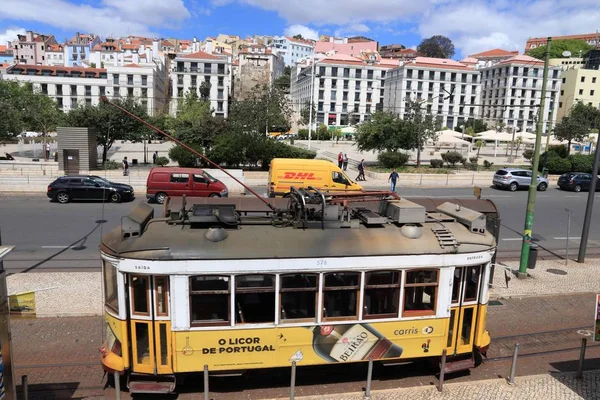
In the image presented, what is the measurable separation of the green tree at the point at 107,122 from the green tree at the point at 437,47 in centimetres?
13536

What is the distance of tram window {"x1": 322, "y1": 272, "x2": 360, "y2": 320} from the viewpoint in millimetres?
6656

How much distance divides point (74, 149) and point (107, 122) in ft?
16.1

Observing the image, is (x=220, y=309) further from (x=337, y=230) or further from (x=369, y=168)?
(x=369, y=168)

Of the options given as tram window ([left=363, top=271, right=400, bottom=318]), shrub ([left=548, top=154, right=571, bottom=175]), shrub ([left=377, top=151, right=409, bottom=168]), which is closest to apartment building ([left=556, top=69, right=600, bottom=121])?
shrub ([left=548, top=154, right=571, bottom=175])

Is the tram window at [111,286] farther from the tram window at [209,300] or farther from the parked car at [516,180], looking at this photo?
the parked car at [516,180]

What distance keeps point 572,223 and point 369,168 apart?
66.1ft

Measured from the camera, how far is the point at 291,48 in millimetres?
184125

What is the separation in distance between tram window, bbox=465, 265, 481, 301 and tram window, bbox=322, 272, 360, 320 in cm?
200

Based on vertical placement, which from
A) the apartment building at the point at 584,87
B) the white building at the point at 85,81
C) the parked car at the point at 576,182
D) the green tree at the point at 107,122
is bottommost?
the parked car at the point at 576,182

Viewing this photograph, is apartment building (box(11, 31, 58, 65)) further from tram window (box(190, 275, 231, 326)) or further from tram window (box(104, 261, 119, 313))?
tram window (box(190, 275, 231, 326))

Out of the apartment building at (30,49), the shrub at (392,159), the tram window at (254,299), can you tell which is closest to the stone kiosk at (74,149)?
the shrub at (392,159)

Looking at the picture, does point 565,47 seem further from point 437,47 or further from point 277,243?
point 277,243

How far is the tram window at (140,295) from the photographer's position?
6.27m

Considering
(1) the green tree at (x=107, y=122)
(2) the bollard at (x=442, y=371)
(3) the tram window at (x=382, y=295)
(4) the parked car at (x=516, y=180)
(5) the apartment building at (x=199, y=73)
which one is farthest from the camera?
(5) the apartment building at (x=199, y=73)
